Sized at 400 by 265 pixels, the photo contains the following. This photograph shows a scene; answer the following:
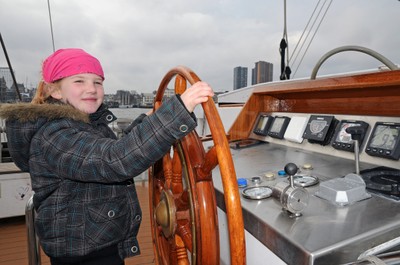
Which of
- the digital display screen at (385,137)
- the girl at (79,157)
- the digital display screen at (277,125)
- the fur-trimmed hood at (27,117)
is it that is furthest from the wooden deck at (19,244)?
the digital display screen at (385,137)

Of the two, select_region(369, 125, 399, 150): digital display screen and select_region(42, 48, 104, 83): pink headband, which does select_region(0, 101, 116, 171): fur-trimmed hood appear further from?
select_region(369, 125, 399, 150): digital display screen

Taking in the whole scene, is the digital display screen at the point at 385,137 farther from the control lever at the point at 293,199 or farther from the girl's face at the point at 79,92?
the girl's face at the point at 79,92

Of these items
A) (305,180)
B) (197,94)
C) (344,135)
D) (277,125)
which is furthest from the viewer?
(277,125)

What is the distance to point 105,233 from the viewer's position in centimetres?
94

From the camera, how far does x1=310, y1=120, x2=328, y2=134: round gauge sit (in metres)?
1.19

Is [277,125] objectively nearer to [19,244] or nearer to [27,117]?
[27,117]

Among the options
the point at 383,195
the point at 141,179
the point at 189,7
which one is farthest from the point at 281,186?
the point at 189,7

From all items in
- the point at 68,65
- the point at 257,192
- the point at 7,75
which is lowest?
the point at 257,192

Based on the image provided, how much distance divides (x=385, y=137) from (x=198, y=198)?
0.70 meters

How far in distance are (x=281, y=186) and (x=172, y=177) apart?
300 mm

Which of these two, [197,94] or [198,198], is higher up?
[197,94]

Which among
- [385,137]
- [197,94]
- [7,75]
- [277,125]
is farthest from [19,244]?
[385,137]

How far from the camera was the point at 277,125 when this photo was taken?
4.71 feet

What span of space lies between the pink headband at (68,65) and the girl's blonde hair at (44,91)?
2cm
